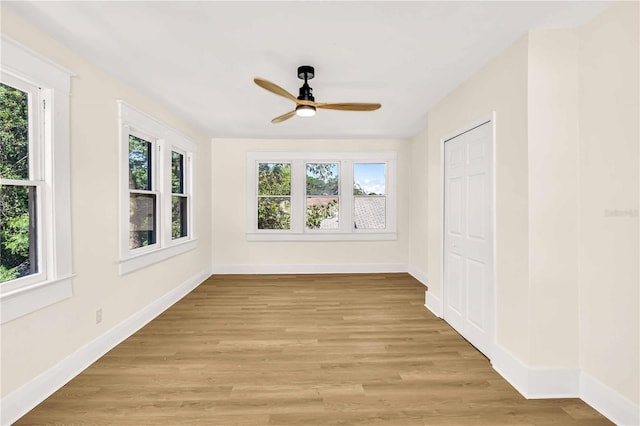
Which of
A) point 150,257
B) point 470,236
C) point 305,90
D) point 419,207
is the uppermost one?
point 305,90

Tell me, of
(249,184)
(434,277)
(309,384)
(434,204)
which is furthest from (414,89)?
(249,184)

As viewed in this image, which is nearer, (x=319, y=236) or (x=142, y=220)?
(x=142, y=220)

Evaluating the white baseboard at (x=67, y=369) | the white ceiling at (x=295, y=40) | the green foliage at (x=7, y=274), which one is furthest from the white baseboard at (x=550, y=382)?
the green foliage at (x=7, y=274)

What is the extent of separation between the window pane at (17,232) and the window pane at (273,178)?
12.8 ft

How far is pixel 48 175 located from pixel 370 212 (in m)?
4.80

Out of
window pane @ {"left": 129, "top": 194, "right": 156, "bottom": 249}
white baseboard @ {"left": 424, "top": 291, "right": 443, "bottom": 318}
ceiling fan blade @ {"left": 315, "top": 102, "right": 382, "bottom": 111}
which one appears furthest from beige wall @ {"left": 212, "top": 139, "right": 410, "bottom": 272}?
ceiling fan blade @ {"left": 315, "top": 102, "right": 382, "bottom": 111}

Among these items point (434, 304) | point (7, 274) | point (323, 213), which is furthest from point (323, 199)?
point (7, 274)

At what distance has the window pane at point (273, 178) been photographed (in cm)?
594

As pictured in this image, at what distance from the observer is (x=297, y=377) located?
2387 millimetres

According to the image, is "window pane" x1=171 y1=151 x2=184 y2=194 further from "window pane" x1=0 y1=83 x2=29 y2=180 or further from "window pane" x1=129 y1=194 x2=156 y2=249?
"window pane" x1=0 y1=83 x2=29 y2=180

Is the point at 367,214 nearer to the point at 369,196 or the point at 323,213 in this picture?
the point at 369,196

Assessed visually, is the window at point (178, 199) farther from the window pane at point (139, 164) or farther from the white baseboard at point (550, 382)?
the white baseboard at point (550, 382)

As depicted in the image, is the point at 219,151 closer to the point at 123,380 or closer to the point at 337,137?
the point at 337,137

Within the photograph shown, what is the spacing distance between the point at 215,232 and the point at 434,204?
13.2ft
